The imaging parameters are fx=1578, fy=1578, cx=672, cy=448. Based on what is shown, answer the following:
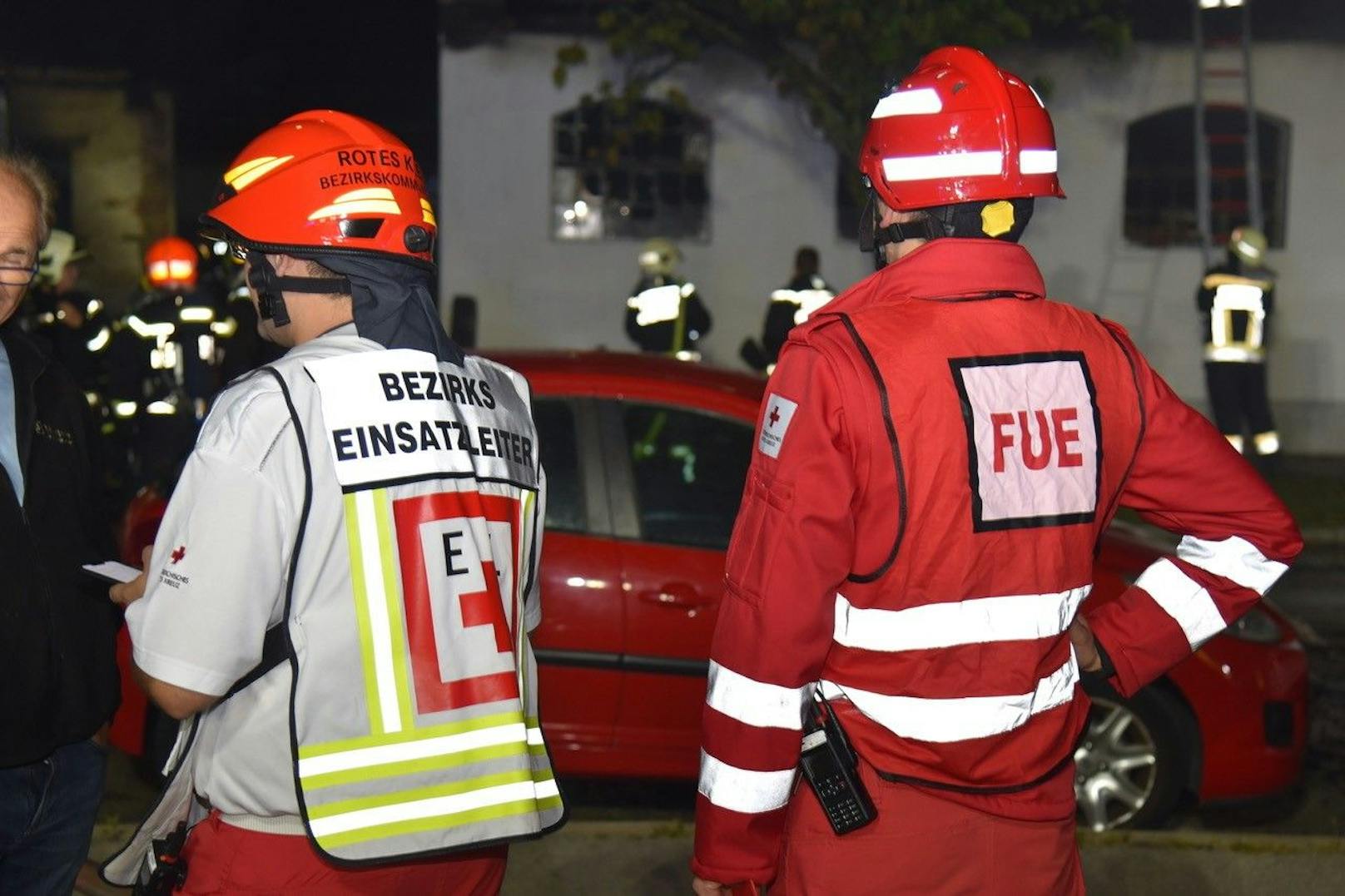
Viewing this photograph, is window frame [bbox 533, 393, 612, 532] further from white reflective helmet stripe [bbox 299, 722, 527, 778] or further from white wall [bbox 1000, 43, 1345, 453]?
white wall [bbox 1000, 43, 1345, 453]

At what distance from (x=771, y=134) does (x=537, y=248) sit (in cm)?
259

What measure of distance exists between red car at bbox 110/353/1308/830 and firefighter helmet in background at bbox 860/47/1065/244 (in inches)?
106

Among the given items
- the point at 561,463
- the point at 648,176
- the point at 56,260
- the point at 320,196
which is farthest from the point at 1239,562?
the point at 648,176

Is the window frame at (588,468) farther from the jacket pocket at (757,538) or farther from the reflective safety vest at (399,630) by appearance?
the jacket pocket at (757,538)

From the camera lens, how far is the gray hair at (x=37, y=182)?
8.17ft

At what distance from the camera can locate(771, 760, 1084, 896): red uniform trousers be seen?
223 cm

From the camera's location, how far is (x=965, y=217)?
2297mm

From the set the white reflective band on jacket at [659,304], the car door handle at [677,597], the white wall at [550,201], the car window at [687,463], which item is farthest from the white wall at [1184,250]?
the car door handle at [677,597]

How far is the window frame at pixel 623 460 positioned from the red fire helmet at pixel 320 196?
2671mm

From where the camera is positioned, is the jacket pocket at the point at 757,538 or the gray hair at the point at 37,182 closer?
the jacket pocket at the point at 757,538

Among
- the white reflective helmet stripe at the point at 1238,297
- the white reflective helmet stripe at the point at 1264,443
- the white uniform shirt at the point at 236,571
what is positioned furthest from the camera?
the white reflective helmet stripe at the point at 1264,443

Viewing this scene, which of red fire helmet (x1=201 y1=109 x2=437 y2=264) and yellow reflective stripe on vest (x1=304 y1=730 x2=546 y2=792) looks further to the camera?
red fire helmet (x1=201 y1=109 x2=437 y2=264)

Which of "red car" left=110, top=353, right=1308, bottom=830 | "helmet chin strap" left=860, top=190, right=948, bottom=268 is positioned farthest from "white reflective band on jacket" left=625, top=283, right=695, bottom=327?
"helmet chin strap" left=860, top=190, right=948, bottom=268

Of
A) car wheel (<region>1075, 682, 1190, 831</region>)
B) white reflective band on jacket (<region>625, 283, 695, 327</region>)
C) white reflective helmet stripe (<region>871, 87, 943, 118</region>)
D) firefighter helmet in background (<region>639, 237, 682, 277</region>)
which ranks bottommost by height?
car wheel (<region>1075, 682, 1190, 831</region>)
